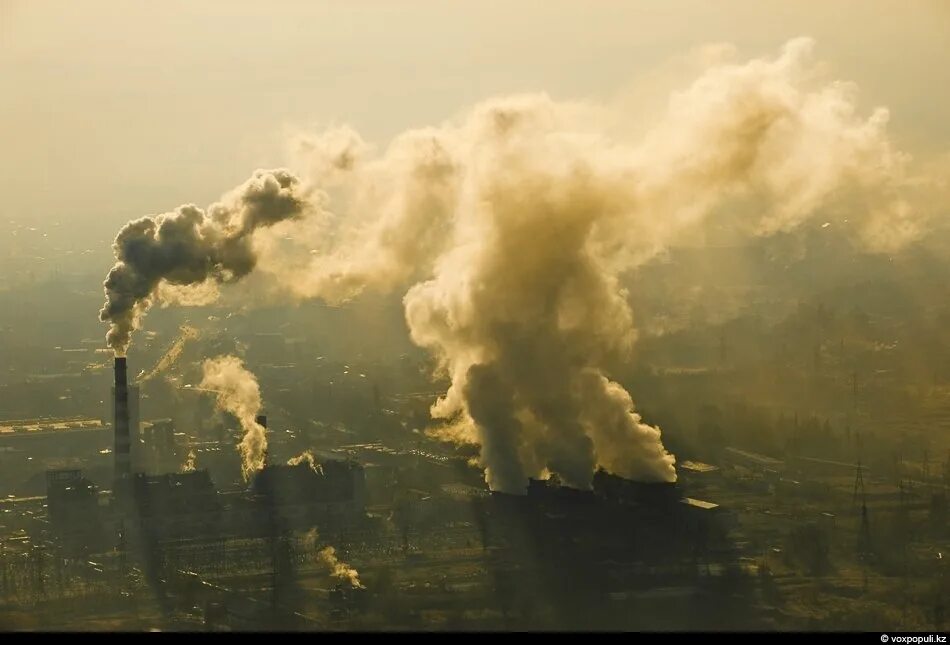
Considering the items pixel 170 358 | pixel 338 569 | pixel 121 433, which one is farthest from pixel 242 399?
pixel 338 569

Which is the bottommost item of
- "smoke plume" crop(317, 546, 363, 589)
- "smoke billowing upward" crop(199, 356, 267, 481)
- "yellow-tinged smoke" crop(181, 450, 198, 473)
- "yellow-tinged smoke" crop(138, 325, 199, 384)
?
"smoke plume" crop(317, 546, 363, 589)

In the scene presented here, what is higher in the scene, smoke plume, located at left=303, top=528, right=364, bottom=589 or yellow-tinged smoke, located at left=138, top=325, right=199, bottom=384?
yellow-tinged smoke, located at left=138, top=325, right=199, bottom=384

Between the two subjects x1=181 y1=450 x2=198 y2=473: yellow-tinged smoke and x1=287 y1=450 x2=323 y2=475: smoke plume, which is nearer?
x1=287 y1=450 x2=323 y2=475: smoke plume

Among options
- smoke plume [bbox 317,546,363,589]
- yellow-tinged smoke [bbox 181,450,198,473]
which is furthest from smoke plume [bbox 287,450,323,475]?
smoke plume [bbox 317,546,363,589]

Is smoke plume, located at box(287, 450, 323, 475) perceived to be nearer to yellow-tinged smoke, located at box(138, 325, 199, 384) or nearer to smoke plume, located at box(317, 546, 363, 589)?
smoke plume, located at box(317, 546, 363, 589)

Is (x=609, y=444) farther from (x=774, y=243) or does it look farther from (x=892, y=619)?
(x=774, y=243)

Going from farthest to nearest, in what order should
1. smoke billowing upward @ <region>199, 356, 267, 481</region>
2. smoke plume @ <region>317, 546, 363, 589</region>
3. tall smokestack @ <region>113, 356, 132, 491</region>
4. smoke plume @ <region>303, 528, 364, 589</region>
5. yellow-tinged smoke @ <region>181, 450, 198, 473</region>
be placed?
yellow-tinged smoke @ <region>181, 450, 198, 473</region> < smoke billowing upward @ <region>199, 356, 267, 481</region> < tall smokestack @ <region>113, 356, 132, 491</region> < smoke plume @ <region>303, 528, 364, 589</region> < smoke plume @ <region>317, 546, 363, 589</region>

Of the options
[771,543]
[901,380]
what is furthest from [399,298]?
[771,543]

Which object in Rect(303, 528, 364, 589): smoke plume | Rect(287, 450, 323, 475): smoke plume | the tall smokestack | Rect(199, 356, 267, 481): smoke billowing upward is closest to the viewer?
Rect(303, 528, 364, 589): smoke plume
